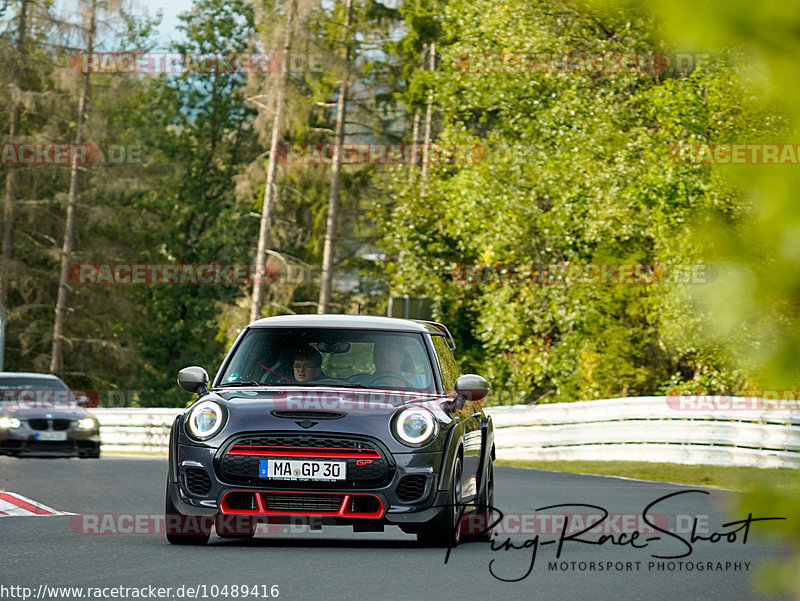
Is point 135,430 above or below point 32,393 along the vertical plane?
below

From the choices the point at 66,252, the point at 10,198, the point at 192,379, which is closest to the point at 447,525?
the point at 192,379

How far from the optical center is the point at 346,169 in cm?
5256

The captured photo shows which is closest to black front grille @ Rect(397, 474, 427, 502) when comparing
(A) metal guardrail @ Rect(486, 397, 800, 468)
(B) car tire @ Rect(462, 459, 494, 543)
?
(B) car tire @ Rect(462, 459, 494, 543)

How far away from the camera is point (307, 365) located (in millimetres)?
10703

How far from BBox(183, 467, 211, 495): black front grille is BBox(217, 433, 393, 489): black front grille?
135mm

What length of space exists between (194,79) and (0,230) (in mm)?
12109

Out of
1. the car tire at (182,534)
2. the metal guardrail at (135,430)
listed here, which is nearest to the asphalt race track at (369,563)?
the car tire at (182,534)

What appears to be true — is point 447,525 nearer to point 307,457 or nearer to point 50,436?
point 307,457

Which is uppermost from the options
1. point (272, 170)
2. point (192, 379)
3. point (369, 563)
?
point (272, 170)

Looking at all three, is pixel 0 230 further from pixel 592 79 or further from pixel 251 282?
pixel 592 79

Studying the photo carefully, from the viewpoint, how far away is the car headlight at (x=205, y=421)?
380 inches

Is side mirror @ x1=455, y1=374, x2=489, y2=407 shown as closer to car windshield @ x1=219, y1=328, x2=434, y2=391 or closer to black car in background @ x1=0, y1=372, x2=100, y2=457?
car windshield @ x1=219, y1=328, x2=434, y2=391

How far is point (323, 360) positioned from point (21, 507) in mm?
3915

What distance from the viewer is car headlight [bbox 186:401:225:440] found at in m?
9.66
